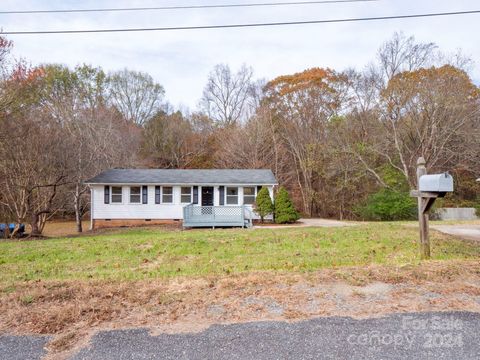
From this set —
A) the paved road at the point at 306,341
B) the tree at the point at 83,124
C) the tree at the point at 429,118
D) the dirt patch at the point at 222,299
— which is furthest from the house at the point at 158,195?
the paved road at the point at 306,341

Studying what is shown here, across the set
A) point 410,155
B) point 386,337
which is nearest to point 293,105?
point 410,155

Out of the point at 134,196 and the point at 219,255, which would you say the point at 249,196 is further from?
the point at 219,255

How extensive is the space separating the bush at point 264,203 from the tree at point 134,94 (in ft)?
68.2

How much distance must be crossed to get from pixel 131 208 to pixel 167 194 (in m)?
2.21

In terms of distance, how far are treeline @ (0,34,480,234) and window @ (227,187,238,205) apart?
314 inches

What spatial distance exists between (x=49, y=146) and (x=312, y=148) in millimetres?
18607

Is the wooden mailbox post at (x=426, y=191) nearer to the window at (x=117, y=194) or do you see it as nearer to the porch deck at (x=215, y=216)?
the porch deck at (x=215, y=216)

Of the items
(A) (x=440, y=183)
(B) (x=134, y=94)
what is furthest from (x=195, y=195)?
(B) (x=134, y=94)

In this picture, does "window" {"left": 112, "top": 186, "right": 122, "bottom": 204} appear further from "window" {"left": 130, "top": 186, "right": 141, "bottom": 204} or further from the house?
"window" {"left": 130, "top": 186, "right": 141, "bottom": 204}

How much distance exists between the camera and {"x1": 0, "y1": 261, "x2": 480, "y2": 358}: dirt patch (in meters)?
3.19

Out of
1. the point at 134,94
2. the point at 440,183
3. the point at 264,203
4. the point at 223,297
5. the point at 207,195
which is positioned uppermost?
the point at 134,94

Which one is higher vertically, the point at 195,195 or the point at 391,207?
the point at 195,195

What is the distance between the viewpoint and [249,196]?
20.3 m

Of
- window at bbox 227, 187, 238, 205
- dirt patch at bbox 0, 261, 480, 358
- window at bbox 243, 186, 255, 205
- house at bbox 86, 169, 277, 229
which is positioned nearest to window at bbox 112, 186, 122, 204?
house at bbox 86, 169, 277, 229
